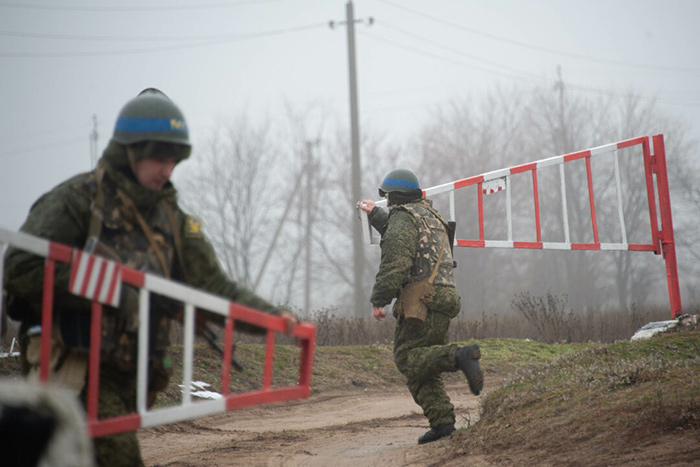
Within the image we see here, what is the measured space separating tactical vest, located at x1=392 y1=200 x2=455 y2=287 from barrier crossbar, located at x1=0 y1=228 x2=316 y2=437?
3.22 meters

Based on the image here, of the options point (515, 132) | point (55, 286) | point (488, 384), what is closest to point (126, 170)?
point (55, 286)

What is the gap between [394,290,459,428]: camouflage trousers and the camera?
5762 millimetres

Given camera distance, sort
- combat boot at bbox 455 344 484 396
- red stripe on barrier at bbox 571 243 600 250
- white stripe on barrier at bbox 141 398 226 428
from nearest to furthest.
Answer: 1. white stripe on barrier at bbox 141 398 226 428
2. combat boot at bbox 455 344 484 396
3. red stripe on barrier at bbox 571 243 600 250

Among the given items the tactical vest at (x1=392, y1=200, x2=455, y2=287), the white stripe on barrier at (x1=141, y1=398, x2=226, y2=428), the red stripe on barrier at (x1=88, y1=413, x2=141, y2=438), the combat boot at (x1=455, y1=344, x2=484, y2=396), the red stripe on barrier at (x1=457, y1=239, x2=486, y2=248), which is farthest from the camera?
the red stripe on barrier at (x1=457, y1=239, x2=486, y2=248)

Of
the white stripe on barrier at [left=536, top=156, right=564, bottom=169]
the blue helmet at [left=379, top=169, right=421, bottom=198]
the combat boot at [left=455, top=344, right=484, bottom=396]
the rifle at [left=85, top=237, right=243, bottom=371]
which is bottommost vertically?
the combat boot at [left=455, top=344, right=484, bottom=396]

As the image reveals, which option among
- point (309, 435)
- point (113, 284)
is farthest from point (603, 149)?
point (113, 284)

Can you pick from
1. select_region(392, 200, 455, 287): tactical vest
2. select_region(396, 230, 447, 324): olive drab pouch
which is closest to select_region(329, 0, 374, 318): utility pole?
select_region(392, 200, 455, 287): tactical vest

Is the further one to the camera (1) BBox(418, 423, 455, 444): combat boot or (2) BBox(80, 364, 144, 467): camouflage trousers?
(1) BBox(418, 423, 455, 444): combat boot

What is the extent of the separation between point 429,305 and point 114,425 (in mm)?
3608

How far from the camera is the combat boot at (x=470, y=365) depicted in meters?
5.59

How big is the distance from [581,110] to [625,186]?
5.90 meters

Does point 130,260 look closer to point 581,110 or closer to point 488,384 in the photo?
point 488,384

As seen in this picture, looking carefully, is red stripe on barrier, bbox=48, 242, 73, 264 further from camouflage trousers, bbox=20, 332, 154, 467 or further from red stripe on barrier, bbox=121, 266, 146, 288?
camouflage trousers, bbox=20, 332, 154, 467

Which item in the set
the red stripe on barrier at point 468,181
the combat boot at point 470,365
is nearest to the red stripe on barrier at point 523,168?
the red stripe on barrier at point 468,181
